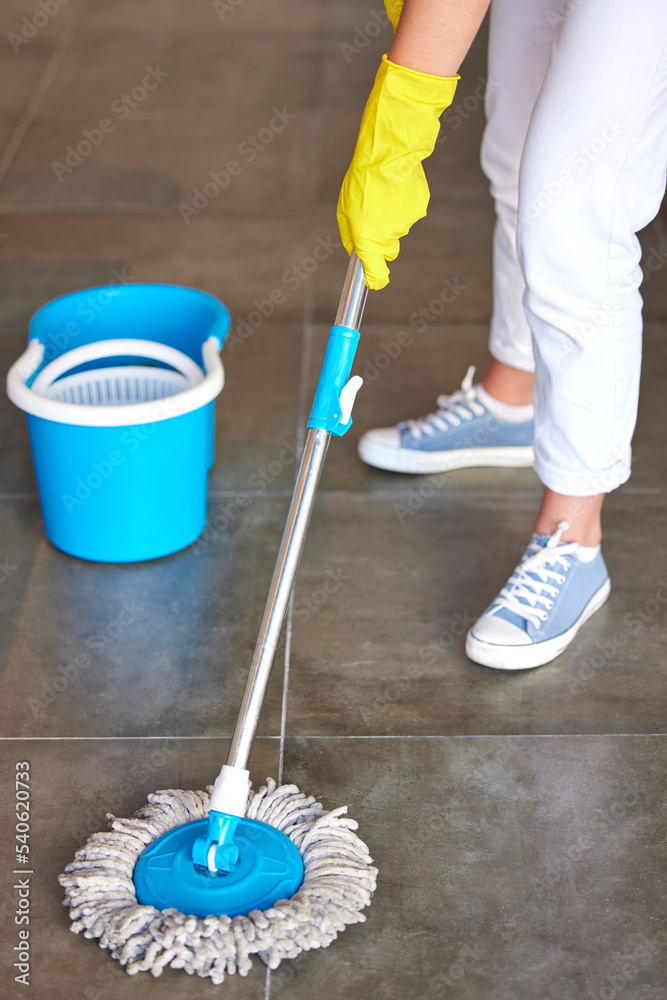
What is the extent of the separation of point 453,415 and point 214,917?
93cm

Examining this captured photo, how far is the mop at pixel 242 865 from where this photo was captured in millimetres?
922

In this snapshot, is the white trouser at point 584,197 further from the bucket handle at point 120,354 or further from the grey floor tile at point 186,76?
the grey floor tile at point 186,76

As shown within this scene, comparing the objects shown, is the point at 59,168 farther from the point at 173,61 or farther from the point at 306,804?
the point at 306,804

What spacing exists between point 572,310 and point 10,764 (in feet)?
2.51

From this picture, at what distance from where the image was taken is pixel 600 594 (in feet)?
4.53

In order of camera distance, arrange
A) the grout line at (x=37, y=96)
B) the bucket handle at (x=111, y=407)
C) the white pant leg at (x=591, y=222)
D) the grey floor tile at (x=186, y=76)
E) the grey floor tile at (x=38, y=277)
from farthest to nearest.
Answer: the grey floor tile at (x=186, y=76), the grout line at (x=37, y=96), the grey floor tile at (x=38, y=277), the bucket handle at (x=111, y=407), the white pant leg at (x=591, y=222)

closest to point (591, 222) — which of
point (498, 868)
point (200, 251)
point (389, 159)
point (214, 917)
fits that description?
point (389, 159)

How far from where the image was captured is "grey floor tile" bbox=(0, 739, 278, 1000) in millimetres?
930

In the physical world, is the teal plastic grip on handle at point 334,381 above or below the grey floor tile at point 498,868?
above

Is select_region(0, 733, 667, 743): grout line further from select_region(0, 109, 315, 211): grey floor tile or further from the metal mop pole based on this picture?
select_region(0, 109, 315, 211): grey floor tile

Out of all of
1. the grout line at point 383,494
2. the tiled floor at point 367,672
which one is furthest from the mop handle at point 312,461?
the grout line at point 383,494

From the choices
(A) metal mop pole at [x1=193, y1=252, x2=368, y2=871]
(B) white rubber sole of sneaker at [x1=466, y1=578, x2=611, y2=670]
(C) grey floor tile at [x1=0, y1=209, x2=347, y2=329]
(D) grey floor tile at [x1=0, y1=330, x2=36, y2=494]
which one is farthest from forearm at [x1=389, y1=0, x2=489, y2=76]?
(C) grey floor tile at [x1=0, y1=209, x2=347, y2=329]

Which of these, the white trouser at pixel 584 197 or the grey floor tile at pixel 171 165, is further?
the grey floor tile at pixel 171 165

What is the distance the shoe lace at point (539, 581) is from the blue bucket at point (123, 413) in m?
0.44
